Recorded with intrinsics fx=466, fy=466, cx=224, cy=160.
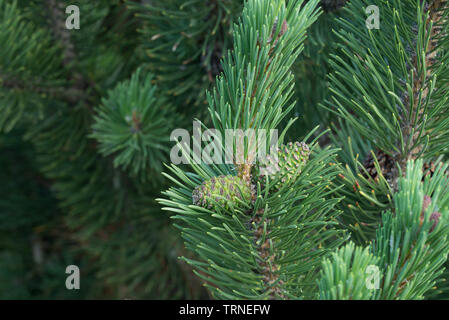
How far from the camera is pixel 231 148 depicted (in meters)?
0.39

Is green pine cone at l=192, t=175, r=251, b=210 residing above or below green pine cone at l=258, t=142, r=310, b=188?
below

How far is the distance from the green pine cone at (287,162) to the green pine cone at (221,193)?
27mm

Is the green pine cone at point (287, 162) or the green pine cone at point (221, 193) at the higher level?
the green pine cone at point (287, 162)

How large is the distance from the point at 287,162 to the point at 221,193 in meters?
0.06

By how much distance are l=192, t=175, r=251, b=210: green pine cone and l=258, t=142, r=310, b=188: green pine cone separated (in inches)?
1.1

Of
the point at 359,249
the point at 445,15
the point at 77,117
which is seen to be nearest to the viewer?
the point at 359,249

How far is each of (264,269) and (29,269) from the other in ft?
2.53

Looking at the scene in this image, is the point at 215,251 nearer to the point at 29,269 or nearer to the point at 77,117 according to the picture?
the point at 77,117

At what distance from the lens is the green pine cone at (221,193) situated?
37cm

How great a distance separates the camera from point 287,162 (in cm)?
38

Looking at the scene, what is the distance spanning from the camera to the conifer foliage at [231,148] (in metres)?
0.38

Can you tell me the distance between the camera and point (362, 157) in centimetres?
58

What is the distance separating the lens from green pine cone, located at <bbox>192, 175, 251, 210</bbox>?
0.37 metres

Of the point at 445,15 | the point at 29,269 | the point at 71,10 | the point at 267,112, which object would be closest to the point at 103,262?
the point at 29,269
